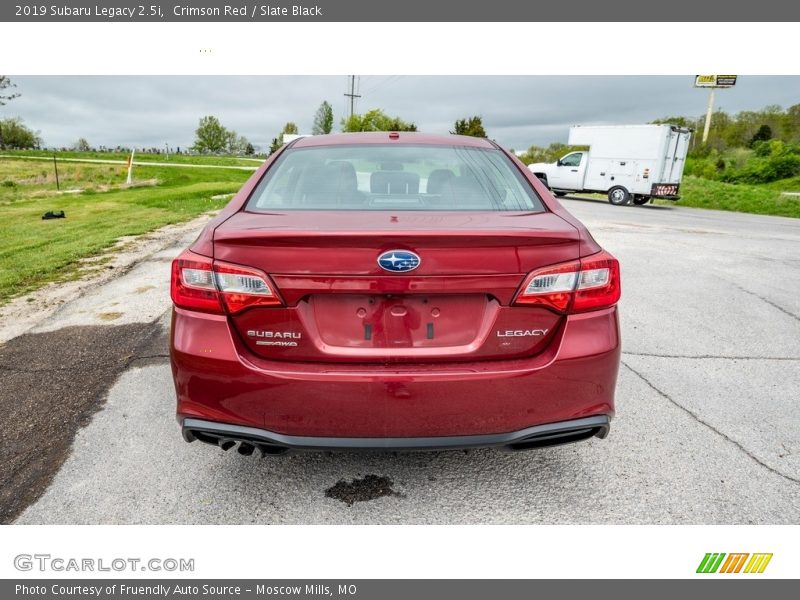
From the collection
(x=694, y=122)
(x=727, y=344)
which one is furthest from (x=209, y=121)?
(x=727, y=344)

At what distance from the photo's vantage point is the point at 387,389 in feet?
6.63

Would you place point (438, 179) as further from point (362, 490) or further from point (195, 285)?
point (362, 490)

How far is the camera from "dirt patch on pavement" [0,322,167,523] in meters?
2.65

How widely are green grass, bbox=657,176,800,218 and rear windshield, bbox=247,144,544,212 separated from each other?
21597 mm

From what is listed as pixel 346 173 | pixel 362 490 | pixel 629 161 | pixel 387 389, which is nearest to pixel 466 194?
pixel 346 173

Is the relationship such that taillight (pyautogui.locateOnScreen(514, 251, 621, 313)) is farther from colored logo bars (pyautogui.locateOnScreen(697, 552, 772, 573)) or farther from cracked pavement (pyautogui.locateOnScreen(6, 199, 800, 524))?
colored logo bars (pyautogui.locateOnScreen(697, 552, 772, 573))

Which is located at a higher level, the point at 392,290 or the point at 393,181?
the point at 393,181

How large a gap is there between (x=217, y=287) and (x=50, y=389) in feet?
7.53

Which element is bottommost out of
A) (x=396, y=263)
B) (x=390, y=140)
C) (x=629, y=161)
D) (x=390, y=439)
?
(x=390, y=439)

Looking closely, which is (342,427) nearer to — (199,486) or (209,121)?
(199,486)

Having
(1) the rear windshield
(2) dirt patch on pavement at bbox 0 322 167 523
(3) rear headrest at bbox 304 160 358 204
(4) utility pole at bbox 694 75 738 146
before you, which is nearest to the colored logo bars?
(1) the rear windshield

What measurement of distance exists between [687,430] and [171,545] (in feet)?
9.17

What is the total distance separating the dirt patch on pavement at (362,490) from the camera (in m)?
2.49

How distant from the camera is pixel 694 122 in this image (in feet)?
188
